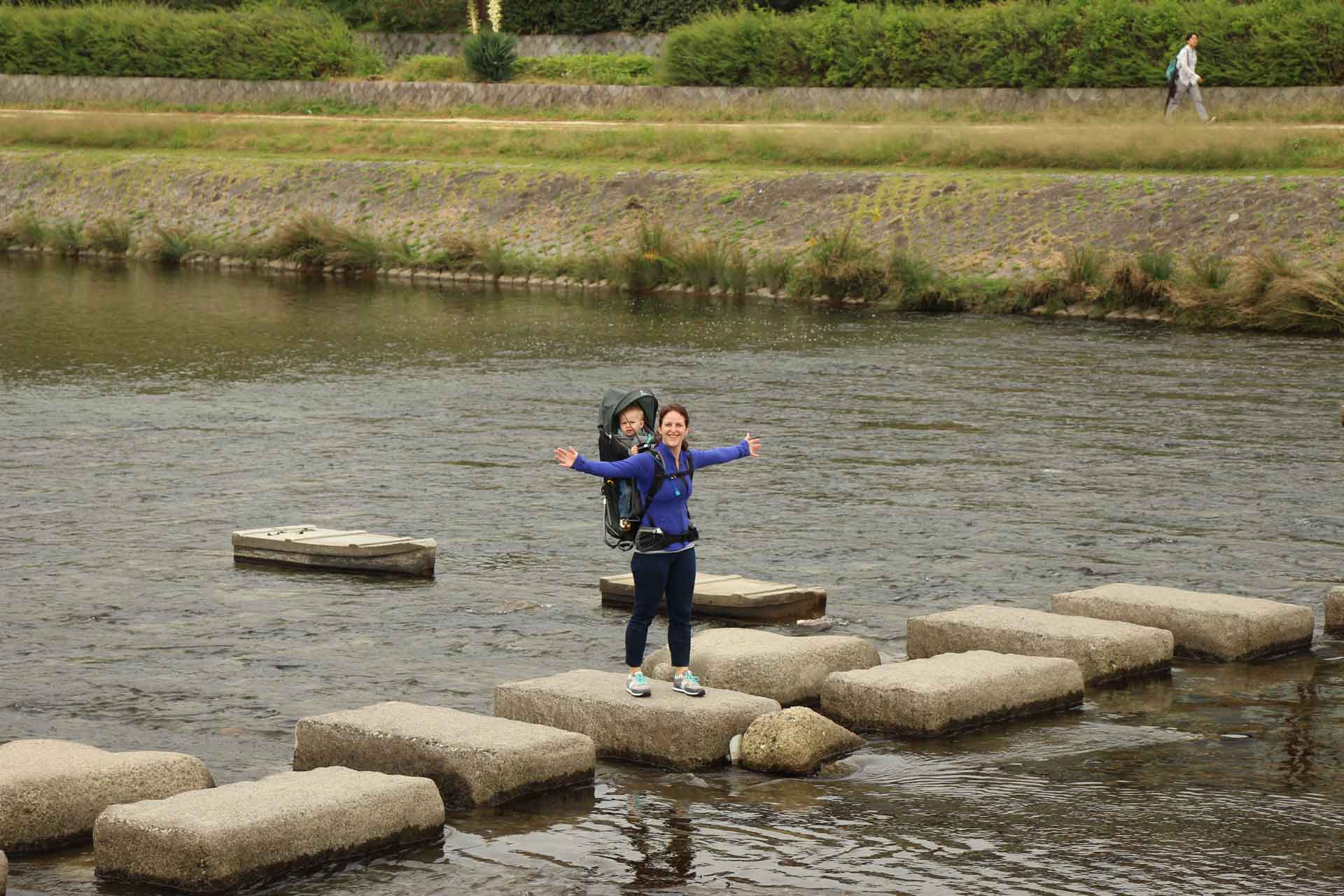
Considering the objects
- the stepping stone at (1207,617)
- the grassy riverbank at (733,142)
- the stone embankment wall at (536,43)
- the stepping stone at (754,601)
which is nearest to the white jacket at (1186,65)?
the grassy riverbank at (733,142)

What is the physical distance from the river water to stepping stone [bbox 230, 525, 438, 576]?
215mm

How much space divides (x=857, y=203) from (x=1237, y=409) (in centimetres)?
1987

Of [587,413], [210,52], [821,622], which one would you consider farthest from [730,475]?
[210,52]

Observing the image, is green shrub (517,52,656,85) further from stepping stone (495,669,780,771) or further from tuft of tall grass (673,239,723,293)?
stepping stone (495,669,780,771)

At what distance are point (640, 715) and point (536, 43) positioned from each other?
72393 millimetres

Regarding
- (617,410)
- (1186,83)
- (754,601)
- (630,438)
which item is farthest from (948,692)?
(1186,83)

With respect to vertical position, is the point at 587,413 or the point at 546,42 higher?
the point at 546,42

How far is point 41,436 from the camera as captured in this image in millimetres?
25312

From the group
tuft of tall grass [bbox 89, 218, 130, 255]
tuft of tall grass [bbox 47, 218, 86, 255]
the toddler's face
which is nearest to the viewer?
the toddler's face

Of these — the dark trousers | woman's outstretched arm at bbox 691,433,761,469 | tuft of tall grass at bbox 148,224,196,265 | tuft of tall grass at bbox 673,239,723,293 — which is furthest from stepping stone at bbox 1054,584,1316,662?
tuft of tall grass at bbox 148,224,196,265

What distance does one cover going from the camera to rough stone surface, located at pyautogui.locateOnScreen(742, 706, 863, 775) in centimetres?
1137

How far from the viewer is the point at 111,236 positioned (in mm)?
57812

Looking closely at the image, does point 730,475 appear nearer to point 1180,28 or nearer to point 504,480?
point 504,480

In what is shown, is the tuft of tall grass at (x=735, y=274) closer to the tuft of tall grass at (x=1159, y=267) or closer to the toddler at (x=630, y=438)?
the tuft of tall grass at (x=1159, y=267)
